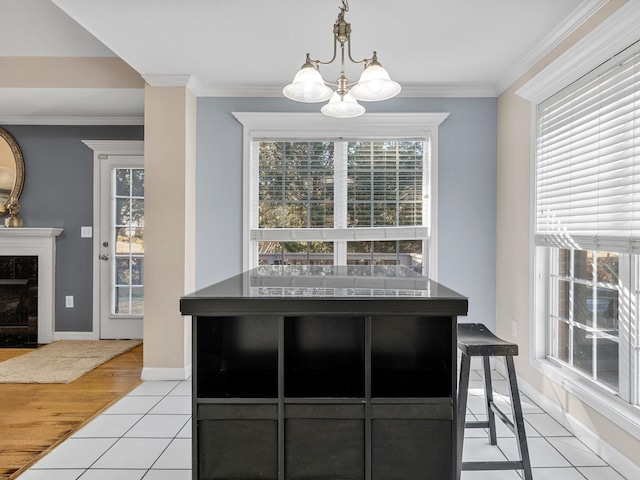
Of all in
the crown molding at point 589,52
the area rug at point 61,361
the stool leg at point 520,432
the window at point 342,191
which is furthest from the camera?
the window at point 342,191

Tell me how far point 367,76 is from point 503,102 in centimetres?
220

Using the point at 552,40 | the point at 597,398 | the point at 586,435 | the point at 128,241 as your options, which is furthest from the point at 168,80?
the point at 586,435

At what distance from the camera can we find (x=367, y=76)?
1977 millimetres

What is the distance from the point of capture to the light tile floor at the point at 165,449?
2146 millimetres

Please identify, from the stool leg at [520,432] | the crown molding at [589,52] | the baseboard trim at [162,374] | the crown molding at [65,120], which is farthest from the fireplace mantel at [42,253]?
the crown molding at [589,52]

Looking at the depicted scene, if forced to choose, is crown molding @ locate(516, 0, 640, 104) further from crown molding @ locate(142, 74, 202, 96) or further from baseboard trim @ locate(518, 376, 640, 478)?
crown molding @ locate(142, 74, 202, 96)

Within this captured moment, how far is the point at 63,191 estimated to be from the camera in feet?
15.6

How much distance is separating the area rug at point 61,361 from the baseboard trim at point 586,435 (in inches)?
143

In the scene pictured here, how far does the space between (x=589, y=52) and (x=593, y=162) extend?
61 centimetres

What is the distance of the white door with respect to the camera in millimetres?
4742

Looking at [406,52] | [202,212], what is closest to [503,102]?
[406,52]

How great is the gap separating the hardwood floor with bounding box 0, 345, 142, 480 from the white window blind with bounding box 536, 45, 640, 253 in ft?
10.8

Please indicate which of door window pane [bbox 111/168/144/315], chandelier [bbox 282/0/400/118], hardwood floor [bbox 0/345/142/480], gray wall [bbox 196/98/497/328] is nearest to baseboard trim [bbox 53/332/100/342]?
door window pane [bbox 111/168/144/315]

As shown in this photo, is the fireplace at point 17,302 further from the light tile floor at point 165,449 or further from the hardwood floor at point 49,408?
the light tile floor at point 165,449
